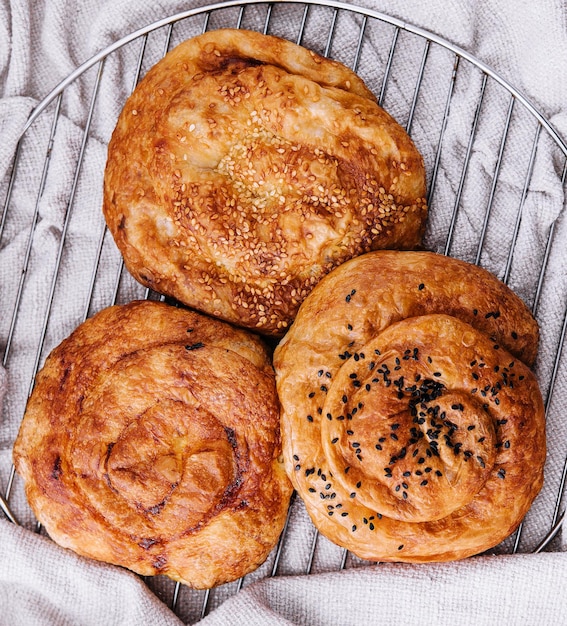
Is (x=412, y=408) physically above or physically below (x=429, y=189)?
below

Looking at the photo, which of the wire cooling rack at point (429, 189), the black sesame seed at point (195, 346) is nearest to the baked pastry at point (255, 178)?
the black sesame seed at point (195, 346)

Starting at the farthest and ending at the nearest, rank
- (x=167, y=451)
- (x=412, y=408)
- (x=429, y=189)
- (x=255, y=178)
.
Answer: (x=429, y=189), (x=255, y=178), (x=167, y=451), (x=412, y=408)

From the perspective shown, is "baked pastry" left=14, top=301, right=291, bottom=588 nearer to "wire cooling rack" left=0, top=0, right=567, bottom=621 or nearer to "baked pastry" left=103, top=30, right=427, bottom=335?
"baked pastry" left=103, top=30, right=427, bottom=335

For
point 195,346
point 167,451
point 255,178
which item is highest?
point 255,178

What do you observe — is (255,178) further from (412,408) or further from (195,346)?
(412,408)

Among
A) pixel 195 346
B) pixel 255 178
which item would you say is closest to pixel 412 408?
pixel 195 346

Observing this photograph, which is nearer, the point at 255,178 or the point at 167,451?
the point at 167,451

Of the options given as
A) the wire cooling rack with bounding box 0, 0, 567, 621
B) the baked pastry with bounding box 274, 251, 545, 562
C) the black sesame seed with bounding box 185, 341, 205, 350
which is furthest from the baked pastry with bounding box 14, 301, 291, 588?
the wire cooling rack with bounding box 0, 0, 567, 621
